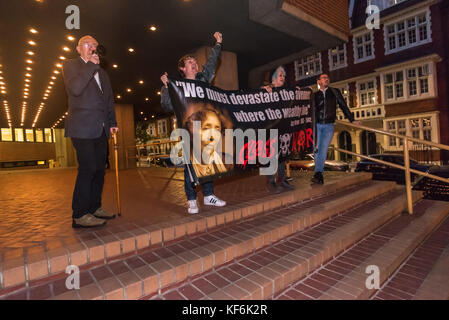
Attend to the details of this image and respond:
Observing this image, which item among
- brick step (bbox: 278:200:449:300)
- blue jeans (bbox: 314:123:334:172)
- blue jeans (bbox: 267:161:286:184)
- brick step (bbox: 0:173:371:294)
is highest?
blue jeans (bbox: 314:123:334:172)

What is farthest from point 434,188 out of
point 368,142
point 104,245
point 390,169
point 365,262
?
point 368,142

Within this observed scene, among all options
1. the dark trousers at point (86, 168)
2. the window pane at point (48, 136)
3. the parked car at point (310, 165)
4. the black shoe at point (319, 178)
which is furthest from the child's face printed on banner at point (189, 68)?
the window pane at point (48, 136)

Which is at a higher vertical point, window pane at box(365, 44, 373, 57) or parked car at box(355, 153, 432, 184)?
window pane at box(365, 44, 373, 57)

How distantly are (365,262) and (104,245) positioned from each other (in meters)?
2.54

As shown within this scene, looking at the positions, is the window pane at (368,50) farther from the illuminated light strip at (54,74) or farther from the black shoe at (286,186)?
the illuminated light strip at (54,74)

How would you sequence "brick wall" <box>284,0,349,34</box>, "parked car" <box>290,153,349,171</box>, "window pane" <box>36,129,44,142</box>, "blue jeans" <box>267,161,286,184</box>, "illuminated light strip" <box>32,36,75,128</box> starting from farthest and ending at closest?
"window pane" <box>36,129,44,142</box>, "parked car" <box>290,153,349,171</box>, "illuminated light strip" <box>32,36,75,128</box>, "brick wall" <box>284,0,349,34</box>, "blue jeans" <box>267,161,286,184</box>

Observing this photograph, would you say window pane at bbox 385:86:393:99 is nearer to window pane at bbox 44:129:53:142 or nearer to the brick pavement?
the brick pavement

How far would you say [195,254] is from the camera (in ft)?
7.42

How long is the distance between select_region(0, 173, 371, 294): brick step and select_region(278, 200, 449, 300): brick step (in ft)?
3.68

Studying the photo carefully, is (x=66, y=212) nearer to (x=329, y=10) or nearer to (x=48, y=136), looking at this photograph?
(x=329, y=10)

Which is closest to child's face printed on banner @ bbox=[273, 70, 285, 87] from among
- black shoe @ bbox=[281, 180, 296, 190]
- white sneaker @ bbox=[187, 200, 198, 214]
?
black shoe @ bbox=[281, 180, 296, 190]

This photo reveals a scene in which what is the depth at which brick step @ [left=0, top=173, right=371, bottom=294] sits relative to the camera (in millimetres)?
1857

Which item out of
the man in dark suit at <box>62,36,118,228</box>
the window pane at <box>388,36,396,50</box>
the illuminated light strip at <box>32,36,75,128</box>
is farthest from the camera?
the window pane at <box>388,36,396,50</box>

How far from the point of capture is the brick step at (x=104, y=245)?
1.86m
